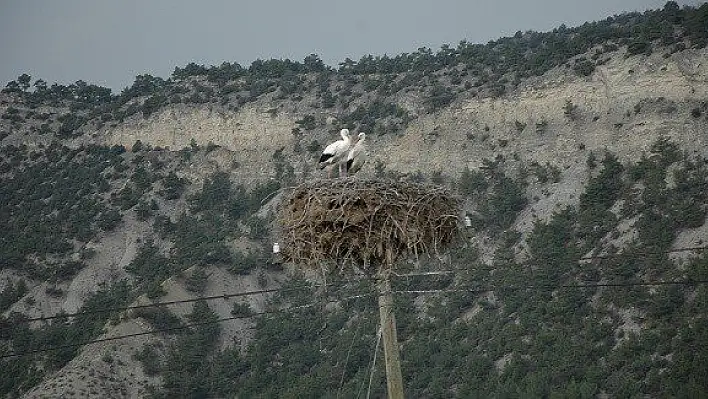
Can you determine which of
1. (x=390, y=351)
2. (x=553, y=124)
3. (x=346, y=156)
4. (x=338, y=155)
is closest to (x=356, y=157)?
(x=346, y=156)

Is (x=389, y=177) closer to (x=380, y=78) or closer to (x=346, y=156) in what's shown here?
(x=346, y=156)

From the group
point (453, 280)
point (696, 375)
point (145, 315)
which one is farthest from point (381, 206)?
point (145, 315)

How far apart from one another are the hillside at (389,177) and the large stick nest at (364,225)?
1.99 ft

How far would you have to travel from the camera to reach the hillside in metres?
31.9

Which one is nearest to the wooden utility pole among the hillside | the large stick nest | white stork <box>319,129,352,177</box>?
the large stick nest

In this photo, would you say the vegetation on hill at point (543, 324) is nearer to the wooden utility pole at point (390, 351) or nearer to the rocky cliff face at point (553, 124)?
the rocky cliff face at point (553, 124)

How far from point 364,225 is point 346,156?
11.8 feet

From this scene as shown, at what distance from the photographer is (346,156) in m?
18.6

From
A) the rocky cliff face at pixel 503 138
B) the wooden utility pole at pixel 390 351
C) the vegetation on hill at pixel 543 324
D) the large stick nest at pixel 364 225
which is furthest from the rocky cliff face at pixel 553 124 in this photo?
the wooden utility pole at pixel 390 351

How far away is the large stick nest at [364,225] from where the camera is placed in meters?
15.1

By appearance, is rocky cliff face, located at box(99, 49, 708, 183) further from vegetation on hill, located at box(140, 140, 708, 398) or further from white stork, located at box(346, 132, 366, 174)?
white stork, located at box(346, 132, 366, 174)

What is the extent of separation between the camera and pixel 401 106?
53.7 m

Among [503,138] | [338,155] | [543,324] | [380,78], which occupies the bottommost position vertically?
[543,324]

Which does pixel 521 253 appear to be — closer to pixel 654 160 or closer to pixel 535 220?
pixel 535 220
